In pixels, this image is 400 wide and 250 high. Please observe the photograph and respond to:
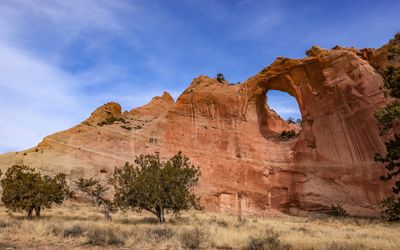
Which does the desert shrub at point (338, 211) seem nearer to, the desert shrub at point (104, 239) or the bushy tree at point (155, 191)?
the bushy tree at point (155, 191)

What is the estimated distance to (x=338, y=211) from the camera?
136 ft

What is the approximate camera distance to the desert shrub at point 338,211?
135 feet

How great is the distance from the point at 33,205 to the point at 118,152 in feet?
70.8

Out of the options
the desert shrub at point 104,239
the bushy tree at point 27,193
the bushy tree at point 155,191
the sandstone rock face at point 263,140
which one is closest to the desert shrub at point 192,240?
the desert shrub at point 104,239

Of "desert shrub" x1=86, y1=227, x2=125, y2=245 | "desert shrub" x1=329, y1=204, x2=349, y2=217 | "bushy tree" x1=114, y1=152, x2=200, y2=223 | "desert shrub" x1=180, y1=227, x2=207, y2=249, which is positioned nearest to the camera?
"desert shrub" x1=180, y1=227, x2=207, y2=249

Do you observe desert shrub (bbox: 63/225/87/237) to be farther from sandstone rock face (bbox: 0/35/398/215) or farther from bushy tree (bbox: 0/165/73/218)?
sandstone rock face (bbox: 0/35/398/215)

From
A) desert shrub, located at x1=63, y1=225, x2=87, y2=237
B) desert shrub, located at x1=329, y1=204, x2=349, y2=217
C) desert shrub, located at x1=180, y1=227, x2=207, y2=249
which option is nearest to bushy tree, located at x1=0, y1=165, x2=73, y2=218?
desert shrub, located at x1=63, y1=225, x2=87, y2=237

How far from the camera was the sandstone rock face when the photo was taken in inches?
1688

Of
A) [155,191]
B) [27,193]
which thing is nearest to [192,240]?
[155,191]

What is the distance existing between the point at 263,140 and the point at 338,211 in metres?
16.3

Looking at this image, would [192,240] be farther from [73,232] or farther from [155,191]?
[155,191]

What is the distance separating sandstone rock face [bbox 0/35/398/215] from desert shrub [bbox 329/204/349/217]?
56 cm

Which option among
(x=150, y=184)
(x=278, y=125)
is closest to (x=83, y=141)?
(x=150, y=184)

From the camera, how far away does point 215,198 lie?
4866cm
